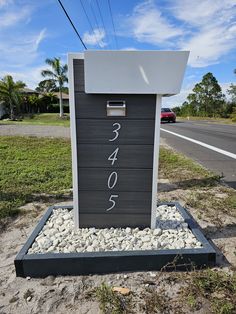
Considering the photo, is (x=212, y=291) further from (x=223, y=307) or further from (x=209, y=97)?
(x=209, y=97)

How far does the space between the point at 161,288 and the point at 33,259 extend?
Result: 1060 mm

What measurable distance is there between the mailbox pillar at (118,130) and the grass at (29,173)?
1.50m

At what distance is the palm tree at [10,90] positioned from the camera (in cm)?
2998

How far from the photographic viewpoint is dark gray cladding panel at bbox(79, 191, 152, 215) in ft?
9.55

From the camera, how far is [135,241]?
2.72 meters

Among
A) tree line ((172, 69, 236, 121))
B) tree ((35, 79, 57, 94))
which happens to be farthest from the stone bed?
tree line ((172, 69, 236, 121))

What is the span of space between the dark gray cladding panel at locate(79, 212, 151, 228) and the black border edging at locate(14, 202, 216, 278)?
51 cm

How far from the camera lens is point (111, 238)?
2785 mm

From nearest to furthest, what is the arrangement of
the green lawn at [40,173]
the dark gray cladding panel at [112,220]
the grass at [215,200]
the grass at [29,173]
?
the dark gray cladding panel at [112,220], the grass at [215,200], the grass at [29,173], the green lawn at [40,173]

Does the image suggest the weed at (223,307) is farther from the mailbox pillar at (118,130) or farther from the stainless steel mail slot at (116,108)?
the stainless steel mail slot at (116,108)

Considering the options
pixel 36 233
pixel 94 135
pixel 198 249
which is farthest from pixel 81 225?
pixel 198 249

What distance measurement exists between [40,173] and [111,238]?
333 cm

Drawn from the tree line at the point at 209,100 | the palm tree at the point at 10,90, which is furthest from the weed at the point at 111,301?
the tree line at the point at 209,100

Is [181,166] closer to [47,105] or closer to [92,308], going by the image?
[92,308]
